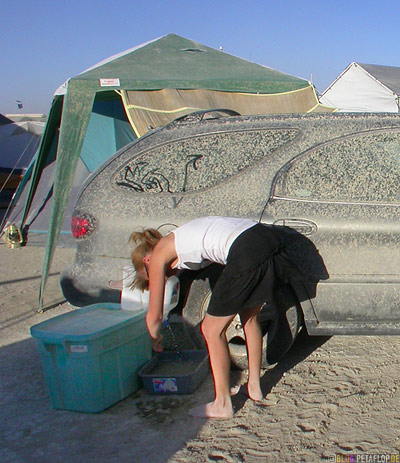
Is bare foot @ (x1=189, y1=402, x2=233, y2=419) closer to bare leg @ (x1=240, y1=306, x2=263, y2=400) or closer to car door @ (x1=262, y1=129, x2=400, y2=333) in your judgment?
bare leg @ (x1=240, y1=306, x2=263, y2=400)

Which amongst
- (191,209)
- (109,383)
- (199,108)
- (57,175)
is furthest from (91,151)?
(109,383)

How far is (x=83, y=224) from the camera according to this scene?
4.17 m

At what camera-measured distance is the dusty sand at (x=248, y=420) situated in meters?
3.08

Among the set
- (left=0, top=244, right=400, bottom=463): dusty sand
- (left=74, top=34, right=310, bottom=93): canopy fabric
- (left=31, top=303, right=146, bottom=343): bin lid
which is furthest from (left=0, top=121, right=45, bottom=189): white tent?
(left=31, top=303, right=146, bottom=343): bin lid

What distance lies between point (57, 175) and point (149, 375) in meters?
2.69

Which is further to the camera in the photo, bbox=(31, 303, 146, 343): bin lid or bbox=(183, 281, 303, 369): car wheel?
bbox=(183, 281, 303, 369): car wheel

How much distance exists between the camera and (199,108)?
26.5 ft

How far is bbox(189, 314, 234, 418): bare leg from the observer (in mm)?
3369

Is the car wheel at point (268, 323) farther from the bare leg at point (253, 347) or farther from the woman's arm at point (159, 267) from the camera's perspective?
the woman's arm at point (159, 267)

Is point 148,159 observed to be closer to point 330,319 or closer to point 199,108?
point 330,319

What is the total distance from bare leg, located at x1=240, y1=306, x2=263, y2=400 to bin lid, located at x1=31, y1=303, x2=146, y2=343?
0.69m

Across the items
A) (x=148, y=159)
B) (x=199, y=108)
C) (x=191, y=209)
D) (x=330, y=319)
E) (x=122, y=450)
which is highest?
(x=199, y=108)

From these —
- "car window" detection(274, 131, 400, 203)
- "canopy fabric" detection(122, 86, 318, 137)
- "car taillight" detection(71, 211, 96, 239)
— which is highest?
"canopy fabric" detection(122, 86, 318, 137)

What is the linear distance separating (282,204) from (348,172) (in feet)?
1.59
